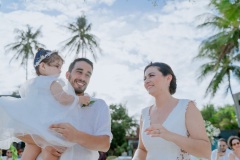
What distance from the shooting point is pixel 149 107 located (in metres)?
3.22

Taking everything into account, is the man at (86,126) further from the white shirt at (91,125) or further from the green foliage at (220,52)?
the green foliage at (220,52)

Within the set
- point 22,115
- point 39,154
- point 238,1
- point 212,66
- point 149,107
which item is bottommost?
point 39,154

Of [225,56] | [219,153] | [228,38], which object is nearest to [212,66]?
[225,56]

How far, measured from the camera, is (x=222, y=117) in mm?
54875

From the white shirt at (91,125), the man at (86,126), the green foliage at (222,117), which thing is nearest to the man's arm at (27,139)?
the man at (86,126)

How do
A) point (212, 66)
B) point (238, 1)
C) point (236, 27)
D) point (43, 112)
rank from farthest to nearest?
1. point (212, 66)
2. point (236, 27)
3. point (238, 1)
4. point (43, 112)

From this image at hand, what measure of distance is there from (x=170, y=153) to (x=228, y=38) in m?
26.5

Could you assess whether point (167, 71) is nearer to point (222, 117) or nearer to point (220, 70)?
point (220, 70)

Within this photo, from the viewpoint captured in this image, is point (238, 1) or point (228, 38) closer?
point (238, 1)

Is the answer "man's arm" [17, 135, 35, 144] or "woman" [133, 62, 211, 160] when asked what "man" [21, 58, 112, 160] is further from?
"woman" [133, 62, 211, 160]

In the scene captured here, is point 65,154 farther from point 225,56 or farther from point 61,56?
point 225,56

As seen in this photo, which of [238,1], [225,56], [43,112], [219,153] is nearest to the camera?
[43,112]

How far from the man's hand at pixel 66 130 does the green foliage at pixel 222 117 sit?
49.7m

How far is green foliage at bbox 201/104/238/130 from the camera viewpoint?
166ft
